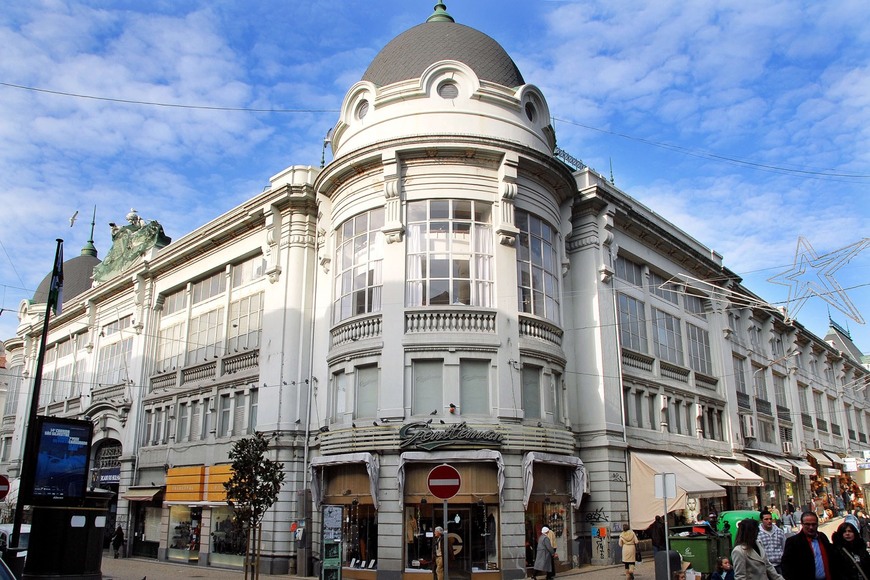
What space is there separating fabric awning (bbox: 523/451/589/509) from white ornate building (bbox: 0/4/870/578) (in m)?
0.08

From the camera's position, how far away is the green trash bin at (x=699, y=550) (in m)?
16.8

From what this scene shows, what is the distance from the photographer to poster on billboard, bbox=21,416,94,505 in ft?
47.5

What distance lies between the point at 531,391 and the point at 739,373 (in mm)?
20365

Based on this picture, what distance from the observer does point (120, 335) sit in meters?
40.4

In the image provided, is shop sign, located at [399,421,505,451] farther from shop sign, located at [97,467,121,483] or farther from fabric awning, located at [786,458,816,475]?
fabric awning, located at [786,458,816,475]

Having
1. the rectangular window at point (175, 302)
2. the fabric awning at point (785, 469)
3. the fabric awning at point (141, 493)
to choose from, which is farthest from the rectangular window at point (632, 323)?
the fabric awning at point (141, 493)

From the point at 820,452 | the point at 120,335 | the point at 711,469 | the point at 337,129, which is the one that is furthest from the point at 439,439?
the point at 820,452

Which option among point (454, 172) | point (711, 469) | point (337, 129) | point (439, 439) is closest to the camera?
point (439, 439)

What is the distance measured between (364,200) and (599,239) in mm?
9135

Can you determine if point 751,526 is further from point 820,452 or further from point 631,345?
point 820,452

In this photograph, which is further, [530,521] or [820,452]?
[820,452]

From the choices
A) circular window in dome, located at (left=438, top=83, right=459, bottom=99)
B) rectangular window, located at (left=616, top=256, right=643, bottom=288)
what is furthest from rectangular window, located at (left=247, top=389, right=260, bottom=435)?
rectangular window, located at (left=616, top=256, right=643, bottom=288)

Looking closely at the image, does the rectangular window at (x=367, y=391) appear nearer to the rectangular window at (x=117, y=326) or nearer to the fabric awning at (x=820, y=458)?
the rectangular window at (x=117, y=326)

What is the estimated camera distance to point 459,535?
21656 millimetres
